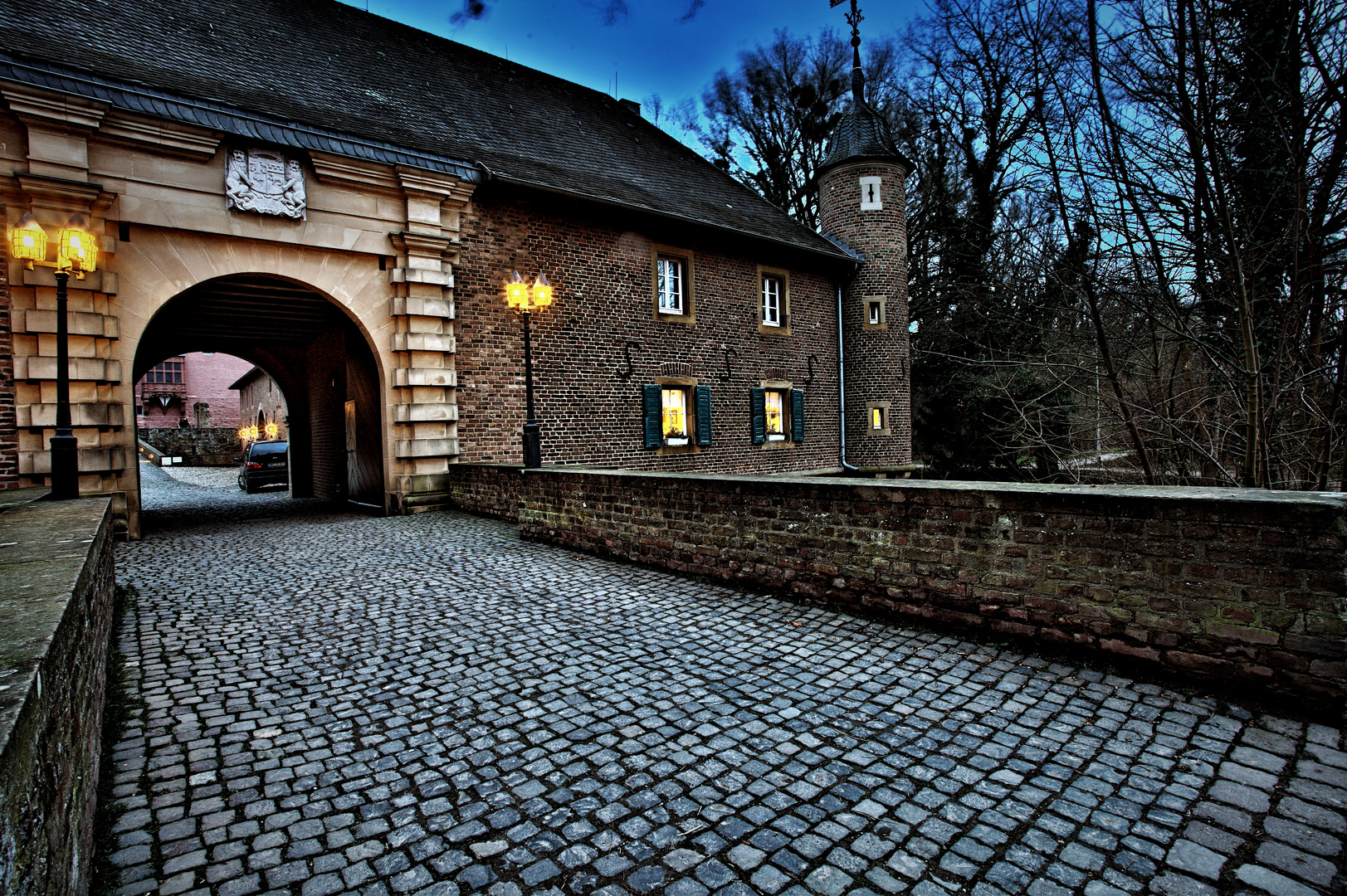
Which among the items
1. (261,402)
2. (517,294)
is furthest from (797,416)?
(261,402)

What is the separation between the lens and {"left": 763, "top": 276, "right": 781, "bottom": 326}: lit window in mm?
17328

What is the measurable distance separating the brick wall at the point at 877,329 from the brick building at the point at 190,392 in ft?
128

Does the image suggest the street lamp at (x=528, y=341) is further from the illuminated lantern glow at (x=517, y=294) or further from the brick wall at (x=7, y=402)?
the brick wall at (x=7, y=402)

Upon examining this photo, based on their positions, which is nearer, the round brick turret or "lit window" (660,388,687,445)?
"lit window" (660,388,687,445)

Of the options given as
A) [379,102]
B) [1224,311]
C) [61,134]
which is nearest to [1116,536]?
[1224,311]

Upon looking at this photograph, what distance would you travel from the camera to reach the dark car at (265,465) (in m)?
18.6

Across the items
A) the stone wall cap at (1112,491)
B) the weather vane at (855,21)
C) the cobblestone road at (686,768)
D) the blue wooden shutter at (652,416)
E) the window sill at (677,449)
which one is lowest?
the cobblestone road at (686,768)

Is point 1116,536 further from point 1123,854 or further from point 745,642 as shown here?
point 745,642

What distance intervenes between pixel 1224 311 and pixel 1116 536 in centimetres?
323

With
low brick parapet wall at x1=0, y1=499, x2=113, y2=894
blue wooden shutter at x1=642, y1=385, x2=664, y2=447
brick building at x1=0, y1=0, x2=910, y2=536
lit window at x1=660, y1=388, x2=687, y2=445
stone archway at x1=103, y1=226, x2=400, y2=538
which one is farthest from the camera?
lit window at x1=660, y1=388, x2=687, y2=445

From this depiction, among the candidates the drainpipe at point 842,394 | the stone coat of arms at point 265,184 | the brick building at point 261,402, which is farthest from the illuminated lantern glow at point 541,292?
the brick building at point 261,402

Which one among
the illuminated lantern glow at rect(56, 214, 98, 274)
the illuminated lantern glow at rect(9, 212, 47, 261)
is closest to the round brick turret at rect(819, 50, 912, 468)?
the illuminated lantern glow at rect(56, 214, 98, 274)

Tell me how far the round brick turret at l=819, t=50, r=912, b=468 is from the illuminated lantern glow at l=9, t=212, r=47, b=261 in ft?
55.5

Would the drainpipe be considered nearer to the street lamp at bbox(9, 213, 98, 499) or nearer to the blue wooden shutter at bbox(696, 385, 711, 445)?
the blue wooden shutter at bbox(696, 385, 711, 445)
